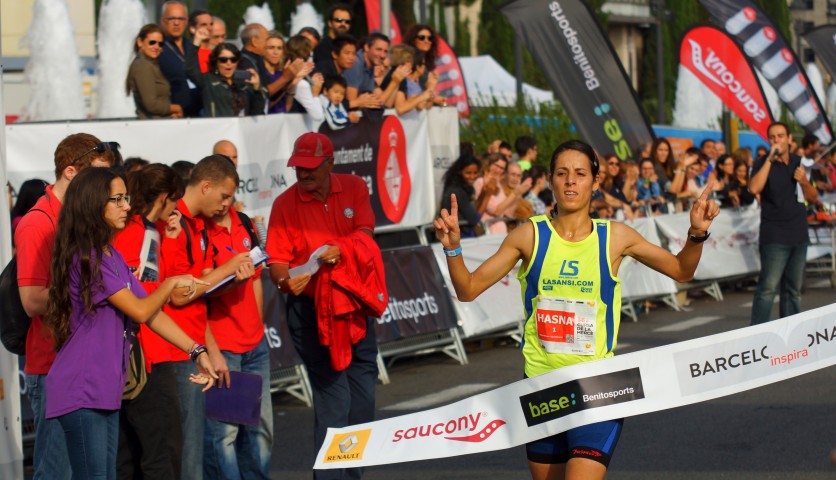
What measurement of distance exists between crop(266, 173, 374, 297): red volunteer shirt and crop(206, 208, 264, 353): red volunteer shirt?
12.2 inches

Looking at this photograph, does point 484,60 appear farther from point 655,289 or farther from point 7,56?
point 655,289

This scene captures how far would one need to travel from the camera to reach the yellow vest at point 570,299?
533 centimetres

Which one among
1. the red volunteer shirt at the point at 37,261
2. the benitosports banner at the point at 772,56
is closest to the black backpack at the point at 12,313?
the red volunteer shirt at the point at 37,261

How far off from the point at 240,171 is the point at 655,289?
6656 millimetres

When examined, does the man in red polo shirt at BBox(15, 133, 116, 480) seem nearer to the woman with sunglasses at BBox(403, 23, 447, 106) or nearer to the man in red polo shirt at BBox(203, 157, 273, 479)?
the man in red polo shirt at BBox(203, 157, 273, 479)

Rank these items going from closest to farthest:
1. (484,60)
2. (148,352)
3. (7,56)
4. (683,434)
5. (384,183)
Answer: (148,352) → (683,434) → (384,183) → (7,56) → (484,60)

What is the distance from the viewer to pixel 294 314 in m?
7.44

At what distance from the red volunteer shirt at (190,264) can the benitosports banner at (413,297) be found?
16.8 ft

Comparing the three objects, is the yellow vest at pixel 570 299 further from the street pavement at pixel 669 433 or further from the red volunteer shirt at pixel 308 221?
the street pavement at pixel 669 433

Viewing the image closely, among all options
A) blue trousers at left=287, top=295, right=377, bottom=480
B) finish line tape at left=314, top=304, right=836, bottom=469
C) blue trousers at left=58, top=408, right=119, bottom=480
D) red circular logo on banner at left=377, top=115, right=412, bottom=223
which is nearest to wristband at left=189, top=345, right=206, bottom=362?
blue trousers at left=58, top=408, right=119, bottom=480

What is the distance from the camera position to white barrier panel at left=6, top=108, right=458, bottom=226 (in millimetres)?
9859

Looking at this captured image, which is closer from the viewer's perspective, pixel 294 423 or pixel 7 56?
pixel 294 423

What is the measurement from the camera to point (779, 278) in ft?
39.9

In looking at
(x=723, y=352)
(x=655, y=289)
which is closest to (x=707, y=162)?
(x=655, y=289)
